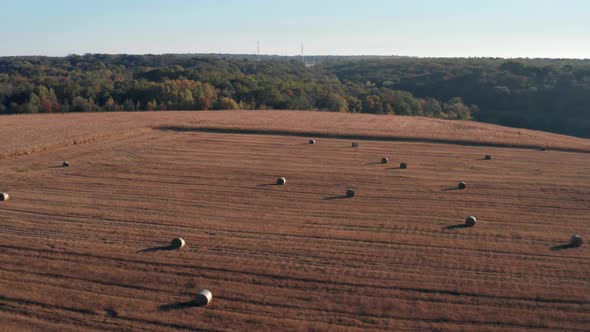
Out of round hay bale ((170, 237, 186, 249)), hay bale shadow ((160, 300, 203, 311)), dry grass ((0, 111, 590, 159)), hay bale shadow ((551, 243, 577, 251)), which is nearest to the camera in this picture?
hay bale shadow ((160, 300, 203, 311))

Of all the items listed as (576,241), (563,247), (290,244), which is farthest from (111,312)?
(576,241)

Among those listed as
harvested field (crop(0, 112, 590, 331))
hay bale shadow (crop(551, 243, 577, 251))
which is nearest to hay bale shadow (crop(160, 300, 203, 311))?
harvested field (crop(0, 112, 590, 331))

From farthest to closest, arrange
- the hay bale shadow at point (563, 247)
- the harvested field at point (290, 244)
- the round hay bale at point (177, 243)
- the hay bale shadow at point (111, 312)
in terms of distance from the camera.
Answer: the hay bale shadow at point (563, 247)
the round hay bale at point (177, 243)
the harvested field at point (290, 244)
the hay bale shadow at point (111, 312)

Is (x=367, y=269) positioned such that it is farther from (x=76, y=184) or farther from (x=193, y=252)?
Answer: (x=76, y=184)

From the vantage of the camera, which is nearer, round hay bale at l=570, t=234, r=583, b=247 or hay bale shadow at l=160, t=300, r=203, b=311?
hay bale shadow at l=160, t=300, r=203, b=311

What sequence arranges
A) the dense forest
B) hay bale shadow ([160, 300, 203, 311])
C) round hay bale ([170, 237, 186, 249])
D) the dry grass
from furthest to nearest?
the dense forest
the dry grass
round hay bale ([170, 237, 186, 249])
hay bale shadow ([160, 300, 203, 311])

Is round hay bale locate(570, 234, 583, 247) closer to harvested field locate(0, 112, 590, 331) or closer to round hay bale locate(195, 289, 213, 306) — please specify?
harvested field locate(0, 112, 590, 331)

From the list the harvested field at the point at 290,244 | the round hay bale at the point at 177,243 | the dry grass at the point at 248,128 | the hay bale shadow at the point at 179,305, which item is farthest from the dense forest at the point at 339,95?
the hay bale shadow at the point at 179,305

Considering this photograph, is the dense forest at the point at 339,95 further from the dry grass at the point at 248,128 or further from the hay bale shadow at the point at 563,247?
the hay bale shadow at the point at 563,247
